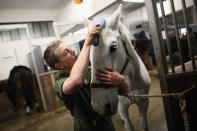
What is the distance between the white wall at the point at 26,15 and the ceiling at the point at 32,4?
16cm

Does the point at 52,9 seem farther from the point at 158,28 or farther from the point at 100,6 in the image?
the point at 158,28

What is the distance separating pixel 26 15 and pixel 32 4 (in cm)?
47

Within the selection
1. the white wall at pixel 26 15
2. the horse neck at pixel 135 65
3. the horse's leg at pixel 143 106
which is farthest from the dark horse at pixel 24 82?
the horse neck at pixel 135 65

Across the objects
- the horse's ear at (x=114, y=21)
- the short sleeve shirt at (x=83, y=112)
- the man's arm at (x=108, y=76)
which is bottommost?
the short sleeve shirt at (x=83, y=112)

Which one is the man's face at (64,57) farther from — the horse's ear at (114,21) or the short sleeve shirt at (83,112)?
the horse's ear at (114,21)

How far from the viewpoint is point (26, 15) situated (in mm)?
4480

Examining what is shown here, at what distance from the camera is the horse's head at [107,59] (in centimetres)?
73

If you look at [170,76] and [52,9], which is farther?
[52,9]

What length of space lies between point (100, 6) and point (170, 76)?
2827mm

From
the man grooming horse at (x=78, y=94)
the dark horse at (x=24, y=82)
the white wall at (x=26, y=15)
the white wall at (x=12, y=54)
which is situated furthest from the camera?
the white wall at (x=12, y=54)

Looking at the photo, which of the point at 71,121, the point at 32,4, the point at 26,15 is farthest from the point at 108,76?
the point at 26,15

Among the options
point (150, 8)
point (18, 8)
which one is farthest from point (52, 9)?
point (150, 8)

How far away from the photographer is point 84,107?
89cm

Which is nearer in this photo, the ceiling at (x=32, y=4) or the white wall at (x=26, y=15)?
the ceiling at (x=32, y=4)
